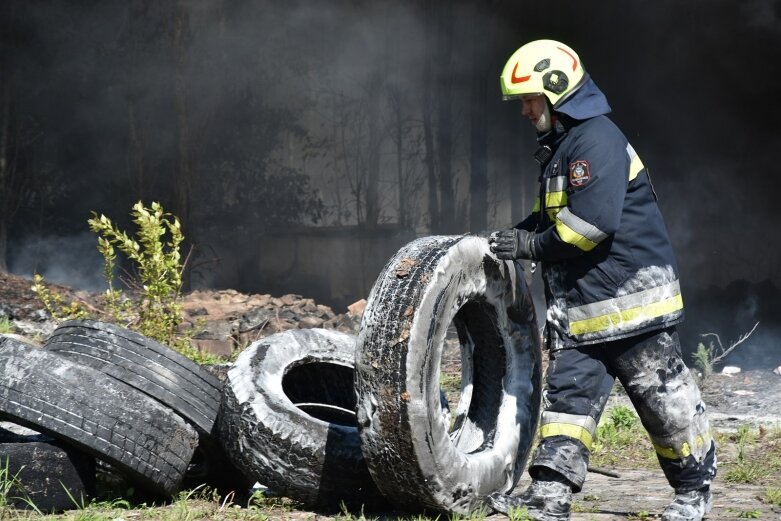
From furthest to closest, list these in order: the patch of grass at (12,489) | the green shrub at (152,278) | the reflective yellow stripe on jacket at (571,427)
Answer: the green shrub at (152,278), the patch of grass at (12,489), the reflective yellow stripe on jacket at (571,427)

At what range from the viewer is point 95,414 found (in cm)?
370

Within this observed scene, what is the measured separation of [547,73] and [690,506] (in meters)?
1.75

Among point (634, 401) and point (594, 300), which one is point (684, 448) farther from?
point (594, 300)

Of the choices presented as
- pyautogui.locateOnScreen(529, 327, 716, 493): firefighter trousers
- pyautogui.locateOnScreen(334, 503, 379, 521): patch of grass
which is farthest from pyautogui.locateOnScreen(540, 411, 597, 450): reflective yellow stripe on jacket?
pyautogui.locateOnScreen(334, 503, 379, 521): patch of grass

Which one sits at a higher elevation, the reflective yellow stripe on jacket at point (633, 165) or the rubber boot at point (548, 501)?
the reflective yellow stripe on jacket at point (633, 165)

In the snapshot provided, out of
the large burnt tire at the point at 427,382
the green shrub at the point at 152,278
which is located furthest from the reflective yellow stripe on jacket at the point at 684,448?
the green shrub at the point at 152,278

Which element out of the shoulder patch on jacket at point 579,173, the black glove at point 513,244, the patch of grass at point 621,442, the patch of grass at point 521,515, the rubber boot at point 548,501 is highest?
the shoulder patch on jacket at point 579,173

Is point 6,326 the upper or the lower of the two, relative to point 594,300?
lower

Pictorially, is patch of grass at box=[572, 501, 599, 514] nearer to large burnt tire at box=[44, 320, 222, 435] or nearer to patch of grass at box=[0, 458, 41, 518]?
large burnt tire at box=[44, 320, 222, 435]

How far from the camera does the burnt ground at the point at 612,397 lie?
371 centimetres

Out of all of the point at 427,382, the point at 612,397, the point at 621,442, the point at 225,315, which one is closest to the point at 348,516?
the point at 427,382

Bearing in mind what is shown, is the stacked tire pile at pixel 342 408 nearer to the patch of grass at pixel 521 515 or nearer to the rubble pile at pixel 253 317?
the patch of grass at pixel 521 515

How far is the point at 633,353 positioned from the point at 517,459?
0.82m

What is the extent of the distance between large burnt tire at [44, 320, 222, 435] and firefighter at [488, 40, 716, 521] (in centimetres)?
139
